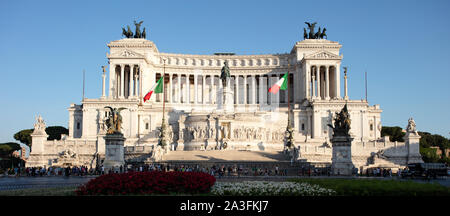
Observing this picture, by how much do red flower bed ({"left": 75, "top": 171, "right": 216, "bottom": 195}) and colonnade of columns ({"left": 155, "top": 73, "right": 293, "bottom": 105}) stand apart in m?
74.8

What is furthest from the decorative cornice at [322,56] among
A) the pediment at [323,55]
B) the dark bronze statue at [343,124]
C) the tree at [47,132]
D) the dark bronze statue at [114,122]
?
the dark bronze statue at [114,122]

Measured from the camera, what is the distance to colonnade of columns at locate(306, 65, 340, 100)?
279 feet

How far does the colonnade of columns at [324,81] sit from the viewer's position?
85.0 m

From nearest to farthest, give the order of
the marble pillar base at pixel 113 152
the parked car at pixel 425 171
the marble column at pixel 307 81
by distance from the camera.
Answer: the marble pillar base at pixel 113 152 → the parked car at pixel 425 171 → the marble column at pixel 307 81

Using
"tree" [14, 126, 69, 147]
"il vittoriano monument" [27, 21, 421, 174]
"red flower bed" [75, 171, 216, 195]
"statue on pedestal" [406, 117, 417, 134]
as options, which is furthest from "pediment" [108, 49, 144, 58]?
"red flower bed" [75, 171, 216, 195]

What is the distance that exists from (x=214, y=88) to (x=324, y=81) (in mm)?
23955

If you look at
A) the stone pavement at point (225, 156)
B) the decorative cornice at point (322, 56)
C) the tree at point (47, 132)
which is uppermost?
the decorative cornice at point (322, 56)

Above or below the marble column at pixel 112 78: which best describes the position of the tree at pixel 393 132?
below

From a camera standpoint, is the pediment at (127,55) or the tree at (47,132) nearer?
the pediment at (127,55)

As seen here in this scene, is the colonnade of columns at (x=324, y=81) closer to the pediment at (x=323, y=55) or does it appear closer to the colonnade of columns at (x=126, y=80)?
the pediment at (x=323, y=55)

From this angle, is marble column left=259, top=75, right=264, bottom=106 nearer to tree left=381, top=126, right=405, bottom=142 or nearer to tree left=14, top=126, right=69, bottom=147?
tree left=381, top=126, right=405, bottom=142

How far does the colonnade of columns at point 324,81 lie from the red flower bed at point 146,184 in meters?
67.8
